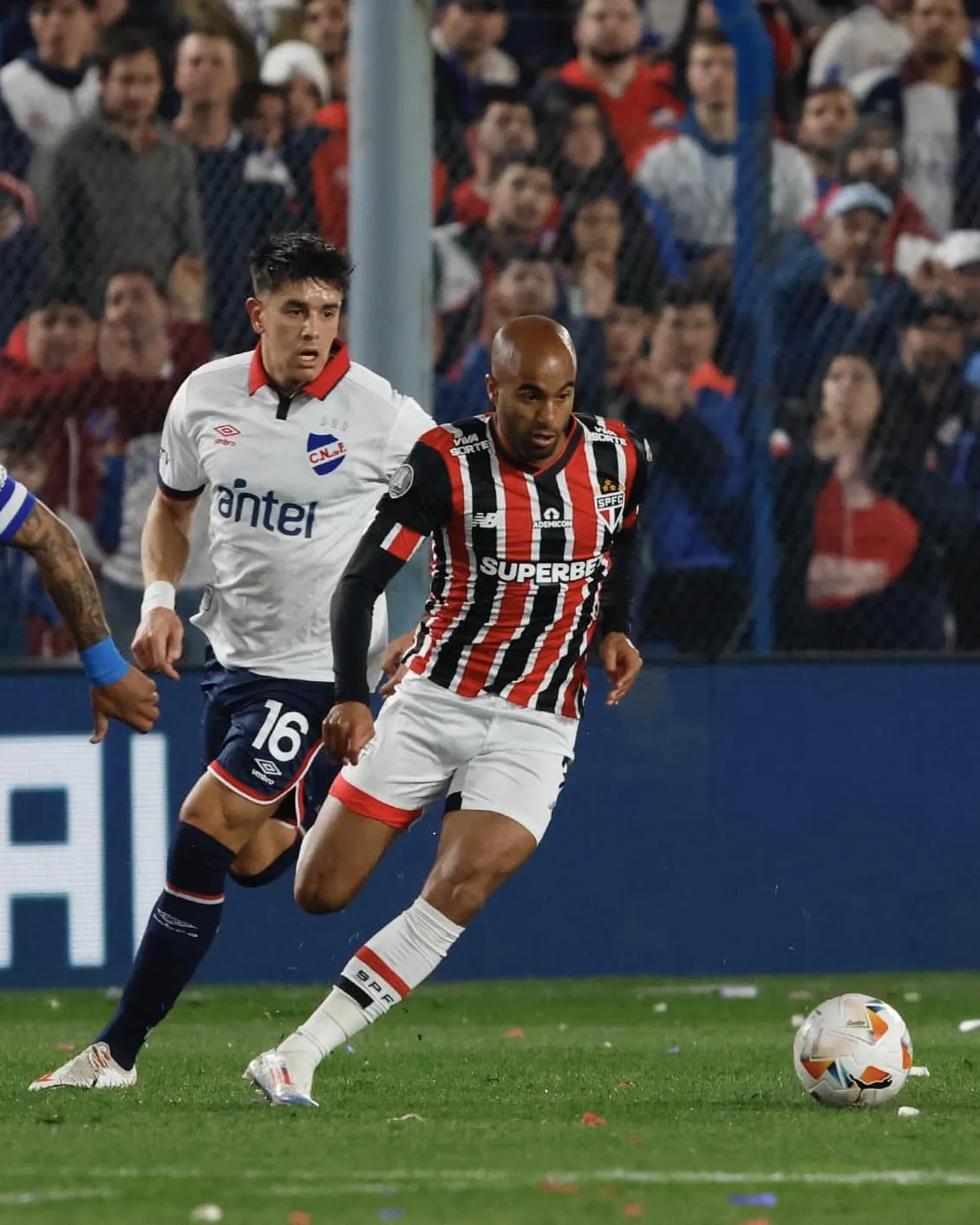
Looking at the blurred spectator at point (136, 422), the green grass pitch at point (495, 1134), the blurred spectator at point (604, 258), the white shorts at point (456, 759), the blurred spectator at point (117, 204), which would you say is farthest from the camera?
the blurred spectator at point (604, 258)

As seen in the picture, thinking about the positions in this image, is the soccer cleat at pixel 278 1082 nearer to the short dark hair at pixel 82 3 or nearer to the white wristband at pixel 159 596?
the white wristband at pixel 159 596

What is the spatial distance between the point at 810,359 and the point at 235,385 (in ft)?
11.7

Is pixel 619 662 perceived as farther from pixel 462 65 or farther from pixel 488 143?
pixel 462 65

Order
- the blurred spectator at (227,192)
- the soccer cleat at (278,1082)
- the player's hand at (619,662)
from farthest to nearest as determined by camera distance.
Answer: the blurred spectator at (227,192)
the player's hand at (619,662)
the soccer cleat at (278,1082)

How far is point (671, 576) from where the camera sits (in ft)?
29.9

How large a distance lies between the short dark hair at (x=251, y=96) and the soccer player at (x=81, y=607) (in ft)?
15.2

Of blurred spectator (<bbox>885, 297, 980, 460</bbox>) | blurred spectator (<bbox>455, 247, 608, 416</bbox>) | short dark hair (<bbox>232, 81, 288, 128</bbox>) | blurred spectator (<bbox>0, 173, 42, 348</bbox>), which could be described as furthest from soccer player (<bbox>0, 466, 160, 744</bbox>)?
blurred spectator (<bbox>885, 297, 980, 460</bbox>)

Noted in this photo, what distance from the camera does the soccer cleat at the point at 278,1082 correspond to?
17.6 feet

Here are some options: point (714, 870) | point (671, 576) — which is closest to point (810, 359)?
point (671, 576)

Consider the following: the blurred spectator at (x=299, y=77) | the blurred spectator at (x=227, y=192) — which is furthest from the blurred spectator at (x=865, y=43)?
the blurred spectator at (x=227, y=192)

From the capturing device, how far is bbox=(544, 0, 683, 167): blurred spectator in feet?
32.1

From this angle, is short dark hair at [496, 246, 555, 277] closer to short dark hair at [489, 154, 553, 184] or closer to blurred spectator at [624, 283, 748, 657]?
short dark hair at [489, 154, 553, 184]

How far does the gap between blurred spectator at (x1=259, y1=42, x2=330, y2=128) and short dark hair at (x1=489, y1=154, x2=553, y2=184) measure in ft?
2.58

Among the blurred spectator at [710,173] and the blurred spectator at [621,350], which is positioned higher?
the blurred spectator at [710,173]
